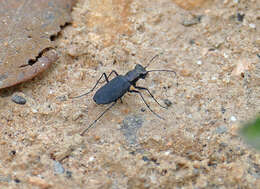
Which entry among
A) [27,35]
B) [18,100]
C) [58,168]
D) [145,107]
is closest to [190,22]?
[145,107]

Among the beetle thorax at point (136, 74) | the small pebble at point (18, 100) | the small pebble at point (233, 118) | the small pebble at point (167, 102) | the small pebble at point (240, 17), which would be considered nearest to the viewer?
the small pebble at point (233, 118)

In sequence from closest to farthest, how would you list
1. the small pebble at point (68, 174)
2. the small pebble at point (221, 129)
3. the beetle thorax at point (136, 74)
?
the small pebble at point (68, 174)
the small pebble at point (221, 129)
the beetle thorax at point (136, 74)

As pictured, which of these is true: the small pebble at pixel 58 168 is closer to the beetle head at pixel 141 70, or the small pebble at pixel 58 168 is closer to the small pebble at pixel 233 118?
the beetle head at pixel 141 70

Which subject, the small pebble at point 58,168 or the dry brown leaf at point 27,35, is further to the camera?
the dry brown leaf at point 27,35

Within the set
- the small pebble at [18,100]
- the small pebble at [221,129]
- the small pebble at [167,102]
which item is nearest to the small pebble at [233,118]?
the small pebble at [221,129]

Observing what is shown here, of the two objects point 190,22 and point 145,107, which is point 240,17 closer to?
point 190,22

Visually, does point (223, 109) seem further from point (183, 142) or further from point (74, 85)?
point (74, 85)

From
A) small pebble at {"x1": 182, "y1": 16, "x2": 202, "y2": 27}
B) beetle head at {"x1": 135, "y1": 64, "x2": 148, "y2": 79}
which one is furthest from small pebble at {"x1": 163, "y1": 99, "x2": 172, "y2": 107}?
small pebble at {"x1": 182, "y1": 16, "x2": 202, "y2": 27}
